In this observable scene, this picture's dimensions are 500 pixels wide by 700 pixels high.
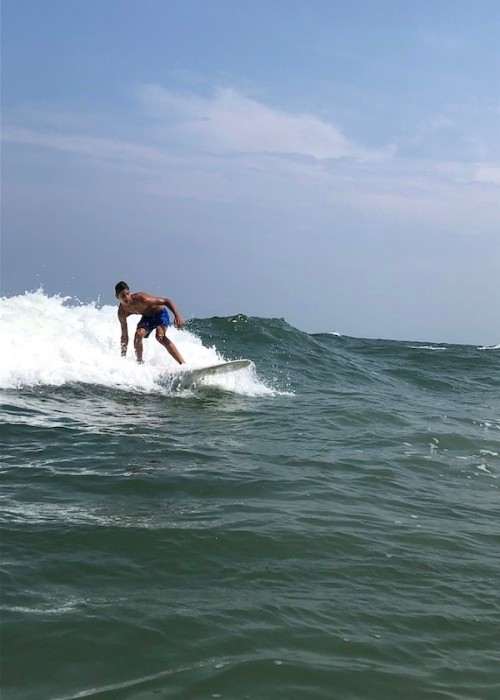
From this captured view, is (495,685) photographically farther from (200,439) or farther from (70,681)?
(200,439)

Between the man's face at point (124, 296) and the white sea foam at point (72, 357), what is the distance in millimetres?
1276

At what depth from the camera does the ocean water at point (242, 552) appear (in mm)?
2996

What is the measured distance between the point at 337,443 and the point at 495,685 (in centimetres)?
527

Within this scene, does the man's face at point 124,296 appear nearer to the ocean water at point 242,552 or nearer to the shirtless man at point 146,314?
the shirtless man at point 146,314

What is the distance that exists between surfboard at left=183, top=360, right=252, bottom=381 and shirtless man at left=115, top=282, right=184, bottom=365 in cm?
50

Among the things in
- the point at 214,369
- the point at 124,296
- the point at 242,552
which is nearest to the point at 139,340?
the point at 124,296

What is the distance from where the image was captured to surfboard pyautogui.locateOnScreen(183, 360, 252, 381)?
1169 centimetres

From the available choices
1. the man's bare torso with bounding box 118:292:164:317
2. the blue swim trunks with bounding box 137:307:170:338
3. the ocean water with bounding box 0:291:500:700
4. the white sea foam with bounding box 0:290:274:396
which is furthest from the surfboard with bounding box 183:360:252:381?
the ocean water with bounding box 0:291:500:700

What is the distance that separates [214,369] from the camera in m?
11.8

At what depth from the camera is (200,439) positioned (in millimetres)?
7855

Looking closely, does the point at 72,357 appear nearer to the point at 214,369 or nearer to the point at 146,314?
the point at 146,314

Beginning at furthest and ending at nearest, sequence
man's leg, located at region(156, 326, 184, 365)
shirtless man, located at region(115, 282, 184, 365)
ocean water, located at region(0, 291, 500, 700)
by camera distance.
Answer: man's leg, located at region(156, 326, 184, 365) < shirtless man, located at region(115, 282, 184, 365) < ocean water, located at region(0, 291, 500, 700)

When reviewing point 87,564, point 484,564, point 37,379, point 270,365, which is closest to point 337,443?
point 484,564

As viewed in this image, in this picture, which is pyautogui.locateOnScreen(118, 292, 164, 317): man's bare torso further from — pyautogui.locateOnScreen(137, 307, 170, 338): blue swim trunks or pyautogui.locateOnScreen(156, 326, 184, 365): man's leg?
pyautogui.locateOnScreen(156, 326, 184, 365): man's leg
